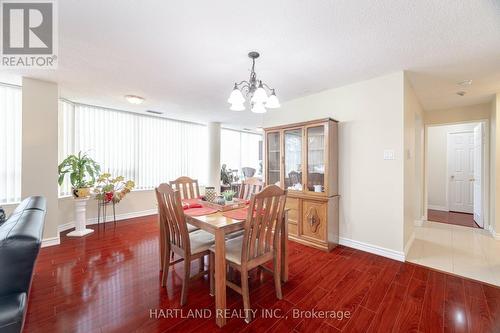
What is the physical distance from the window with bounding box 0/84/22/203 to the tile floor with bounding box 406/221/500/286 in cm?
580

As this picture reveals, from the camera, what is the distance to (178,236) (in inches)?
75.3

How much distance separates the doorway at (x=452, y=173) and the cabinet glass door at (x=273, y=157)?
349 centimetres

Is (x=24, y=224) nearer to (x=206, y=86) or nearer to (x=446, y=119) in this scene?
(x=206, y=86)

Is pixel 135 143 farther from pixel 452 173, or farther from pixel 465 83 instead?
pixel 452 173

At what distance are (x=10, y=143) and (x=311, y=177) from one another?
15.2 feet

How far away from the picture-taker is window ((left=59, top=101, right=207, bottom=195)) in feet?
13.2

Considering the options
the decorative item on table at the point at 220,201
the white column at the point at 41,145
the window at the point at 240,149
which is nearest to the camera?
the decorative item on table at the point at 220,201

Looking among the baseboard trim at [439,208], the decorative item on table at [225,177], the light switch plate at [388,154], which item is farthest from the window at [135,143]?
the baseboard trim at [439,208]

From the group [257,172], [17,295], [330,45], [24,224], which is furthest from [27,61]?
[257,172]

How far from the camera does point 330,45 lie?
202cm

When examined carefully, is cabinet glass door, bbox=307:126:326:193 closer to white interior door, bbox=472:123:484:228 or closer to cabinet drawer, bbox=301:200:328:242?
cabinet drawer, bbox=301:200:328:242

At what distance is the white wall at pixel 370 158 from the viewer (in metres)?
2.67

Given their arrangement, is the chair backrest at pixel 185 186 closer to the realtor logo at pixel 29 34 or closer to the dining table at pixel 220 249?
the dining table at pixel 220 249

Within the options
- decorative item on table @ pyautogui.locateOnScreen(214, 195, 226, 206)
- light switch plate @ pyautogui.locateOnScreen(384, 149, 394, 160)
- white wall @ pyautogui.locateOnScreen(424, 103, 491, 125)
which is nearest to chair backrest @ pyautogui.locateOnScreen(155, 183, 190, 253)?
decorative item on table @ pyautogui.locateOnScreen(214, 195, 226, 206)
